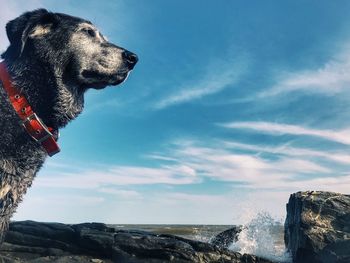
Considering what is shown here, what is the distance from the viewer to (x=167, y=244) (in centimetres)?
1585

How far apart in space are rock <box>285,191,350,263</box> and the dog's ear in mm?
14209

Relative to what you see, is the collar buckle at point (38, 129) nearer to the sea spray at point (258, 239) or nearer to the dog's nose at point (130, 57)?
the dog's nose at point (130, 57)

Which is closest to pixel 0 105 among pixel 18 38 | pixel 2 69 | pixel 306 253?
pixel 2 69

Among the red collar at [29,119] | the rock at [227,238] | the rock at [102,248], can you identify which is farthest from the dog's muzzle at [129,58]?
the rock at [227,238]

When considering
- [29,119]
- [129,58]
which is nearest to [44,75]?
[29,119]

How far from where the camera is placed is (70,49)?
241 inches

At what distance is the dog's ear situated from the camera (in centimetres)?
564

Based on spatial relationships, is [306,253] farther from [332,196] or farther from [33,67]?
[33,67]

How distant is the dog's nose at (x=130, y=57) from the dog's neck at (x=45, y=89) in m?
1.12

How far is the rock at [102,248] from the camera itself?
50.3ft

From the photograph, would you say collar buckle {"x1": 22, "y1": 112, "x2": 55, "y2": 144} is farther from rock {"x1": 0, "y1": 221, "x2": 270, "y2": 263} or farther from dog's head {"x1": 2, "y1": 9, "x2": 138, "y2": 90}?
rock {"x1": 0, "y1": 221, "x2": 270, "y2": 263}

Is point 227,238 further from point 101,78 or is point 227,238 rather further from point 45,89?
point 45,89

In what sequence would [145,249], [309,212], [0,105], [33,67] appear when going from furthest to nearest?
1. [309,212]
2. [145,249]
3. [33,67]
4. [0,105]

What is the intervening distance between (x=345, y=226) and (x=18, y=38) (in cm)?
1557
